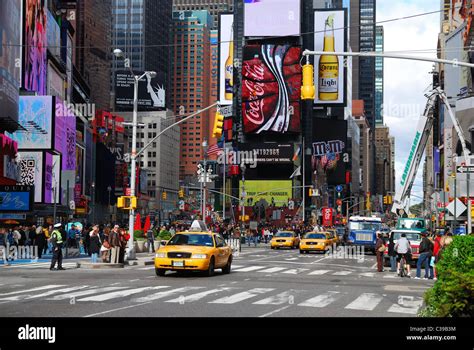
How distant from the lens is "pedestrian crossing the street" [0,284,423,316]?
1586 cm

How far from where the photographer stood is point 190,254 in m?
23.9

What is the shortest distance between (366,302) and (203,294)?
12.8ft

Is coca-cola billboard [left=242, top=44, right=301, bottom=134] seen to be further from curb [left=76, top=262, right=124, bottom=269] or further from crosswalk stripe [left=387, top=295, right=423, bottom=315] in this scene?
crosswalk stripe [left=387, top=295, right=423, bottom=315]

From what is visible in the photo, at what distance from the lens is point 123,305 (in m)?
15.0

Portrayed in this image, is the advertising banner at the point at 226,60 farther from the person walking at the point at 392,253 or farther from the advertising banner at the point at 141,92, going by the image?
the person walking at the point at 392,253

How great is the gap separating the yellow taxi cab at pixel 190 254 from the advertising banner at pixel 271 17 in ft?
416

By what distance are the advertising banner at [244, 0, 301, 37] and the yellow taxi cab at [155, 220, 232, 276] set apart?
127 metres

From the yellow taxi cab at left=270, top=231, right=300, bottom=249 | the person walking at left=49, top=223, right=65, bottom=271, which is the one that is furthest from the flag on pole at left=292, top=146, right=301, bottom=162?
the person walking at left=49, top=223, right=65, bottom=271

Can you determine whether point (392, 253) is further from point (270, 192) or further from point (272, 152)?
point (272, 152)

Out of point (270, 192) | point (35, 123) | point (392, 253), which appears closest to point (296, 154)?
point (270, 192)

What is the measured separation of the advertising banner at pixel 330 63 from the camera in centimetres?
15671

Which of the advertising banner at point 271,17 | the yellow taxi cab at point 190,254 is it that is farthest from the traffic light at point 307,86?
the advertising banner at point 271,17

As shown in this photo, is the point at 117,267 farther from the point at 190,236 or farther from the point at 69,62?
the point at 69,62
